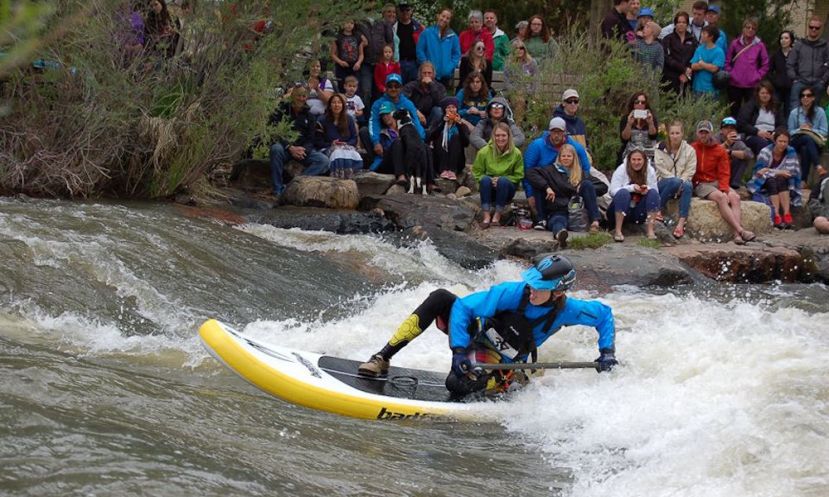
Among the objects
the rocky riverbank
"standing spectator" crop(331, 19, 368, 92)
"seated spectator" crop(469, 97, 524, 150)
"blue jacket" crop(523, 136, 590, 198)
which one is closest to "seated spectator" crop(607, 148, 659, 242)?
the rocky riverbank

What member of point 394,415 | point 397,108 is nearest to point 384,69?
point 397,108

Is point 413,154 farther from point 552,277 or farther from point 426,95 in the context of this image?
point 552,277

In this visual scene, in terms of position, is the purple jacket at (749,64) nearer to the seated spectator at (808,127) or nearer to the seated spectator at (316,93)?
the seated spectator at (808,127)

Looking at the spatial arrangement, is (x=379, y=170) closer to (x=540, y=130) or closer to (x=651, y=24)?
(x=540, y=130)

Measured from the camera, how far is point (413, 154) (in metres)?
13.2

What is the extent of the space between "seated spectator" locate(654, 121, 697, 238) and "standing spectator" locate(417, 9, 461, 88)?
10.3 feet

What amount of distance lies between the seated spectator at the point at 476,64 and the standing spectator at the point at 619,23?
5.79ft

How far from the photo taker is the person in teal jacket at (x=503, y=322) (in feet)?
22.5

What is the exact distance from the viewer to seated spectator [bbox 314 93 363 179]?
43.5ft

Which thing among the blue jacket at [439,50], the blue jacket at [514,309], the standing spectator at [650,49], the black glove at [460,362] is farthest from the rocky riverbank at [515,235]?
the black glove at [460,362]

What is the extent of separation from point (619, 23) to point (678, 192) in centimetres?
343

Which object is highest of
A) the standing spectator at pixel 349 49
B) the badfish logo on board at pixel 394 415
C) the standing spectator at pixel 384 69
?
the standing spectator at pixel 349 49

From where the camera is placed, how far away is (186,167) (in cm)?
1230

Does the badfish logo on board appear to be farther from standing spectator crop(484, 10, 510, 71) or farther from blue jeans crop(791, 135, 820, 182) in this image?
standing spectator crop(484, 10, 510, 71)
